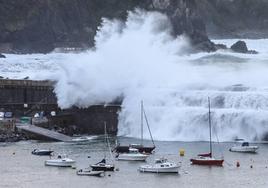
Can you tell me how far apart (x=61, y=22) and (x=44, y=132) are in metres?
63.0

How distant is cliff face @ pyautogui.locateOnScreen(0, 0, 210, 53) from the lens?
507 feet

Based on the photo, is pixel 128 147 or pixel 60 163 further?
pixel 128 147

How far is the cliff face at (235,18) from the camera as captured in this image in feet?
604

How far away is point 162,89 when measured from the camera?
10500 centimetres

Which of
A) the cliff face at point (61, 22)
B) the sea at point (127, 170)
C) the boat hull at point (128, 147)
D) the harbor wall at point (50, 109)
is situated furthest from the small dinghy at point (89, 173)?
the cliff face at point (61, 22)

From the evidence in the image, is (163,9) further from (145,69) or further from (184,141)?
(184,141)

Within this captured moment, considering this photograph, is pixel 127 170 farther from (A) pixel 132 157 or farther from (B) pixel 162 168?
(A) pixel 132 157

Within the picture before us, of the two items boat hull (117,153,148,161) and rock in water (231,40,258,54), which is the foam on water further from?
rock in water (231,40,258,54)

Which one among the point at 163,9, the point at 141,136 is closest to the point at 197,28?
the point at 163,9

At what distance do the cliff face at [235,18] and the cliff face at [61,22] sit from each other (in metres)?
22.0

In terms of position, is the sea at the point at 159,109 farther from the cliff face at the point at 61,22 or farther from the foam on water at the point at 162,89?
the cliff face at the point at 61,22

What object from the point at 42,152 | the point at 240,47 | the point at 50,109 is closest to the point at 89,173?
the point at 42,152

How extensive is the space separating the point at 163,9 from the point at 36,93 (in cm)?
4944

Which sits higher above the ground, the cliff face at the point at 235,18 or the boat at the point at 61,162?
the cliff face at the point at 235,18
